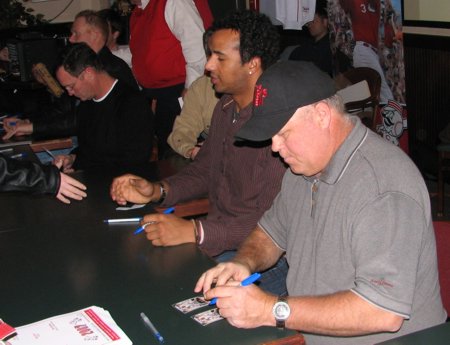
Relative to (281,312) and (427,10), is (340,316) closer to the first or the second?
(281,312)

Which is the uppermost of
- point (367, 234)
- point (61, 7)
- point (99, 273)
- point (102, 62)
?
point (61, 7)

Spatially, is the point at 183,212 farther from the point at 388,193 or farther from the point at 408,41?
the point at 408,41

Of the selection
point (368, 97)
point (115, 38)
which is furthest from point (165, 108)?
point (115, 38)

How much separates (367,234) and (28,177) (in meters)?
1.69

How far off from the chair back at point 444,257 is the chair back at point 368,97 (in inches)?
98.1

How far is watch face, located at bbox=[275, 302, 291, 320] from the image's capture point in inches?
61.4

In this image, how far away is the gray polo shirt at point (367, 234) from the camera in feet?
4.82

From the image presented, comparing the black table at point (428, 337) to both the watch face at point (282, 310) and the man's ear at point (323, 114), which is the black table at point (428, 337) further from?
the man's ear at point (323, 114)

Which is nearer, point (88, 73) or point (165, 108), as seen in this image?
point (88, 73)

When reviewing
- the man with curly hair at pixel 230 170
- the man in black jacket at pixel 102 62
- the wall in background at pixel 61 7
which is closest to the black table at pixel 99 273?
the man with curly hair at pixel 230 170

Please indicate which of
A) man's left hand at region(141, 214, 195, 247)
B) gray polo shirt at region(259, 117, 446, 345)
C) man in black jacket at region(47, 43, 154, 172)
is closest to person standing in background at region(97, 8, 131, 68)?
man in black jacket at region(47, 43, 154, 172)

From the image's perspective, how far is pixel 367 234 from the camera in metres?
1.51

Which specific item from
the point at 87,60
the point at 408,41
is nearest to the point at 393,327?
Result: the point at 87,60

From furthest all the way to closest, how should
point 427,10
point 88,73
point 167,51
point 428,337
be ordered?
point 427,10
point 167,51
point 88,73
point 428,337
